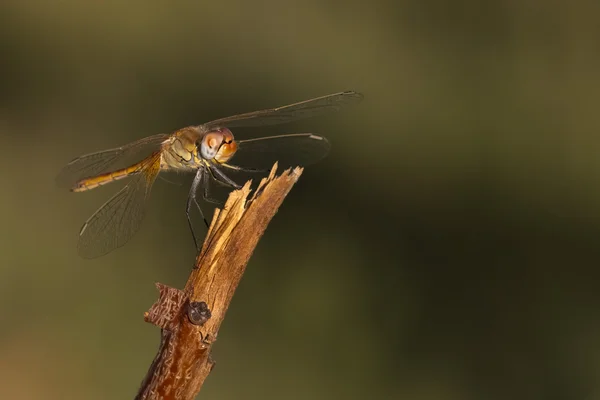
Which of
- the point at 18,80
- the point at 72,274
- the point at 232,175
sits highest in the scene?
the point at 18,80

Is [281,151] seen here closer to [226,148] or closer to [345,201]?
[226,148]

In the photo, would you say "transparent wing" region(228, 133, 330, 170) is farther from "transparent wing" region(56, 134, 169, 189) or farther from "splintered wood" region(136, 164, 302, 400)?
"splintered wood" region(136, 164, 302, 400)

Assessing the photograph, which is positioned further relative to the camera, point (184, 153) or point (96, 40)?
point (96, 40)

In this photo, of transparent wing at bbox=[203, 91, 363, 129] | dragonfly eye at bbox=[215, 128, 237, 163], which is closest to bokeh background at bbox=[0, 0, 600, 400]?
transparent wing at bbox=[203, 91, 363, 129]

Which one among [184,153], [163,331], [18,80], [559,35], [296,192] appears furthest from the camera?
[559,35]

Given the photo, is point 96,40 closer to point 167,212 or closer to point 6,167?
point 6,167

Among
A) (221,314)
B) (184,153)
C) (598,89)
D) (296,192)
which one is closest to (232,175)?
(184,153)

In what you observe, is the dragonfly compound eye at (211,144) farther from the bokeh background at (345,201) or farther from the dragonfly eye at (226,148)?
the bokeh background at (345,201)

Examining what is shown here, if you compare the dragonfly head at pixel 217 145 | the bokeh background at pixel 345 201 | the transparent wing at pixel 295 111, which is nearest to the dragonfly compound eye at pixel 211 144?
the dragonfly head at pixel 217 145
